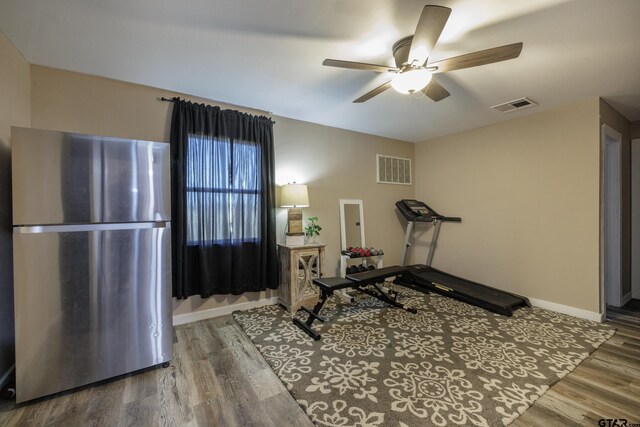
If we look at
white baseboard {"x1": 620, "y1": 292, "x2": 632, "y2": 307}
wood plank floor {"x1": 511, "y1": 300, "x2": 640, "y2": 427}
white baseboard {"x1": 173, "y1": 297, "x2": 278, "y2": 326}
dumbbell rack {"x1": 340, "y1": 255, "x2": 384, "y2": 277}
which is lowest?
wood plank floor {"x1": 511, "y1": 300, "x2": 640, "y2": 427}

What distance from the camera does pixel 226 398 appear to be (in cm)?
177

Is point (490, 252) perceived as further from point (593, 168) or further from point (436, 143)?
point (436, 143)

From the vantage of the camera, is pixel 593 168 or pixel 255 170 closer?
pixel 593 168

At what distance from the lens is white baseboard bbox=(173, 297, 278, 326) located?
2877 mm

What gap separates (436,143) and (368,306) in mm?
3120

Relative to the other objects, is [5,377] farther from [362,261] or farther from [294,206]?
[362,261]

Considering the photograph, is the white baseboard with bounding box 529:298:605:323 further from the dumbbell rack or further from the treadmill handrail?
the dumbbell rack

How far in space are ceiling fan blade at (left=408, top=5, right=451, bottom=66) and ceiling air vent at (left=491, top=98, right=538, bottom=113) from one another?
6.27ft

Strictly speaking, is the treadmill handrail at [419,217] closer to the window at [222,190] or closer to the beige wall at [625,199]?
the beige wall at [625,199]

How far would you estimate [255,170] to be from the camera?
3.24 m

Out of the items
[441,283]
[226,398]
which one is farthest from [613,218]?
[226,398]

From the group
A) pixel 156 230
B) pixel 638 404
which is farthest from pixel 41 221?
pixel 638 404

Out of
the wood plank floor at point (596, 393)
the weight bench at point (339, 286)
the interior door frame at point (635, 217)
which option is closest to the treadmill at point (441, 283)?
the weight bench at point (339, 286)

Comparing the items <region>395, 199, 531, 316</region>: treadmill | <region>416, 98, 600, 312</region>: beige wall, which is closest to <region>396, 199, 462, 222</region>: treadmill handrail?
<region>395, 199, 531, 316</region>: treadmill
